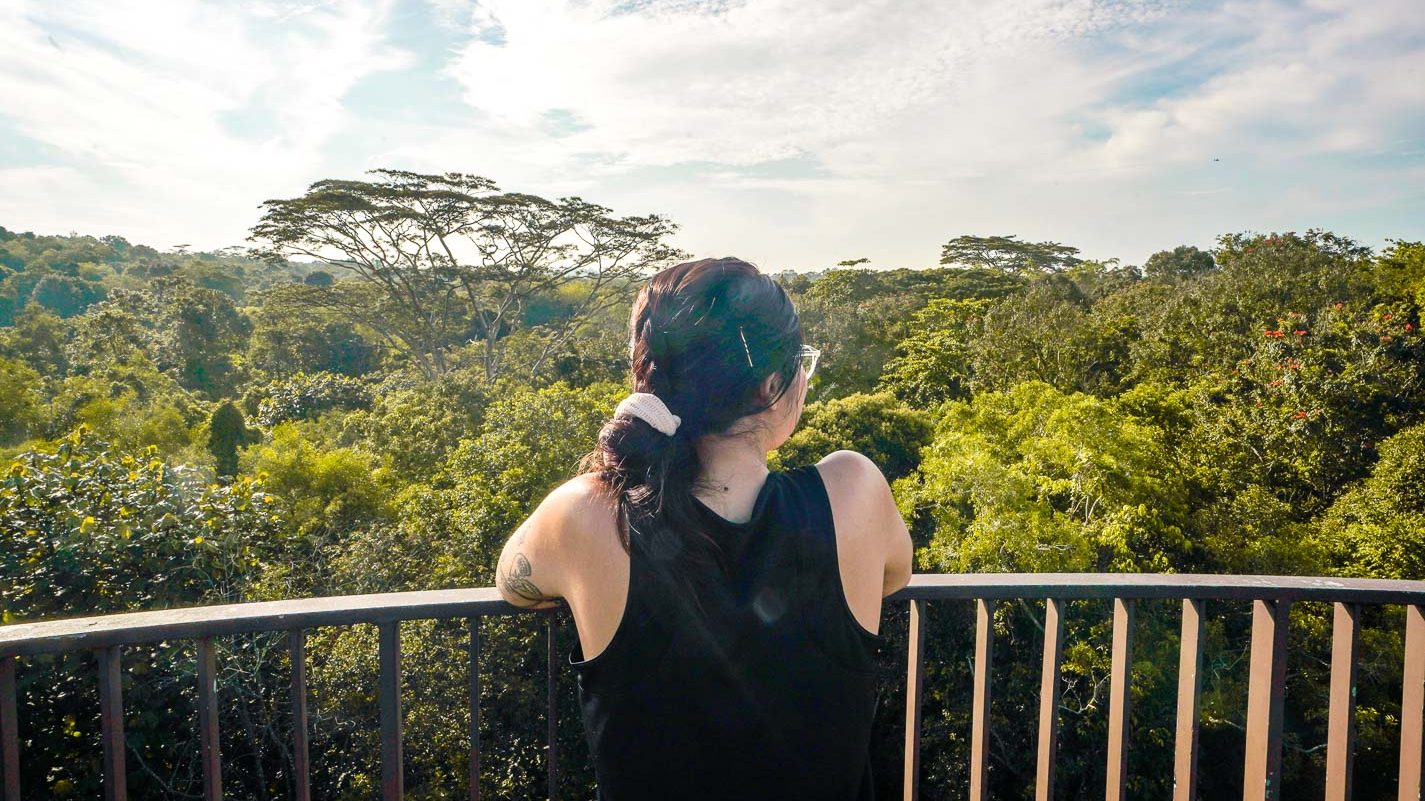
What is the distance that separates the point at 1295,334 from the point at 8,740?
16.1m

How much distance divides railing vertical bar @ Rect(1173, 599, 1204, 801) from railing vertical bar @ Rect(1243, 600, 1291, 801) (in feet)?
0.33

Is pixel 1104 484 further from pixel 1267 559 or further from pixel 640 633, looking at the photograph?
pixel 640 633

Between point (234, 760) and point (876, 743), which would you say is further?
point (876, 743)

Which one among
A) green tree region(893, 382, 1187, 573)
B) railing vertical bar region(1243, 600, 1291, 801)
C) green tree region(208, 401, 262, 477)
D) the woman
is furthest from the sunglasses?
green tree region(208, 401, 262, 477)

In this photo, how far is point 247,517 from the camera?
820 centimetres

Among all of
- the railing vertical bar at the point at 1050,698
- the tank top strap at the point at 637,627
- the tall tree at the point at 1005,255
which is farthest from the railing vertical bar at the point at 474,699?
the tall tree at the point at 1005,255

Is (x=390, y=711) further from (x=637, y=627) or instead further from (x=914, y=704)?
(x=914, y=704)

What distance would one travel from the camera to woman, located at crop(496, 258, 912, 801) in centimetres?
108

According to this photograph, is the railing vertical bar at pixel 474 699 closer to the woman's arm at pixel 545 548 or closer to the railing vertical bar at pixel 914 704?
the woman's arm at pixel 545 548

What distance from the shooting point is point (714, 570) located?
108 centimetres

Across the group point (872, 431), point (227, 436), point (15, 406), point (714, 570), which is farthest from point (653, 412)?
point (227, 436)

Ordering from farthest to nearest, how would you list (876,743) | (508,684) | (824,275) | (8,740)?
(824,275)
(876,743)
(508,684)
(8,740)

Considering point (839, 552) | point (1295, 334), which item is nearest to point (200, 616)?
point (839, 552)

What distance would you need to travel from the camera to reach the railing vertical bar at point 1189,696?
65.9 inches
